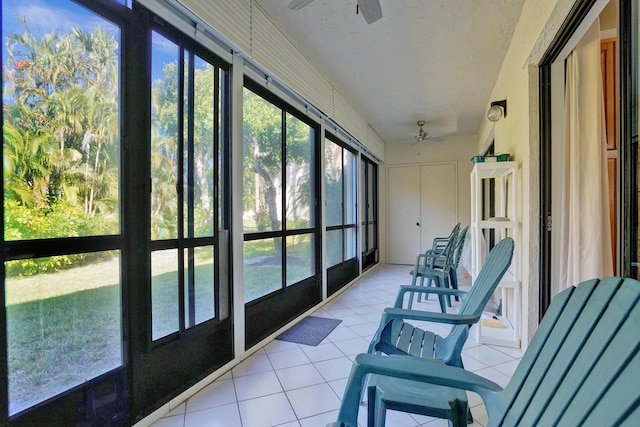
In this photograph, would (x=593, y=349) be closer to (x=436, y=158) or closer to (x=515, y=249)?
(x=515, y=249)

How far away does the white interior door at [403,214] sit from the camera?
646cm

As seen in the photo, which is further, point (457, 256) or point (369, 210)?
point (369, 210)

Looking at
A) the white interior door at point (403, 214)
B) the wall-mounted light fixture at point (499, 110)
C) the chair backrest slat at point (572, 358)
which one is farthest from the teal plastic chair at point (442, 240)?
the chair backrest slat at point (572, 358)

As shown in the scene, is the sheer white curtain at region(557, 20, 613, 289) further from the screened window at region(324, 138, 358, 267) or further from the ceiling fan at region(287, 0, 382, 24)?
the screened window at region(324, 138, 358, 267)

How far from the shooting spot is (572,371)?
0.73 m

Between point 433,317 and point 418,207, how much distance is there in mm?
5305

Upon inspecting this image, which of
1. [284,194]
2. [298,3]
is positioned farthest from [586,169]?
[284,194]

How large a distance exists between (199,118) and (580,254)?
2446 mm

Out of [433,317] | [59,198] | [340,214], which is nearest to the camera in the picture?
[59,198]

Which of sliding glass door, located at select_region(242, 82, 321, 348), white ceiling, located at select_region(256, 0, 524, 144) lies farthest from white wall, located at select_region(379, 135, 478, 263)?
sliding glass door, located at select_region(242, 82, 321, 348)

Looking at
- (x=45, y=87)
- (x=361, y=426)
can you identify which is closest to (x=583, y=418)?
(x=361, y=426)

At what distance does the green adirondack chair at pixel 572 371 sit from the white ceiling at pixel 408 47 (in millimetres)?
2269

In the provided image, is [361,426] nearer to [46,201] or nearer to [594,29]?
[46,201]

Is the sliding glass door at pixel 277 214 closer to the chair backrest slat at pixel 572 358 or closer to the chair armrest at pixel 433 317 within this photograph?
the chair armrest at pixel 433 317
